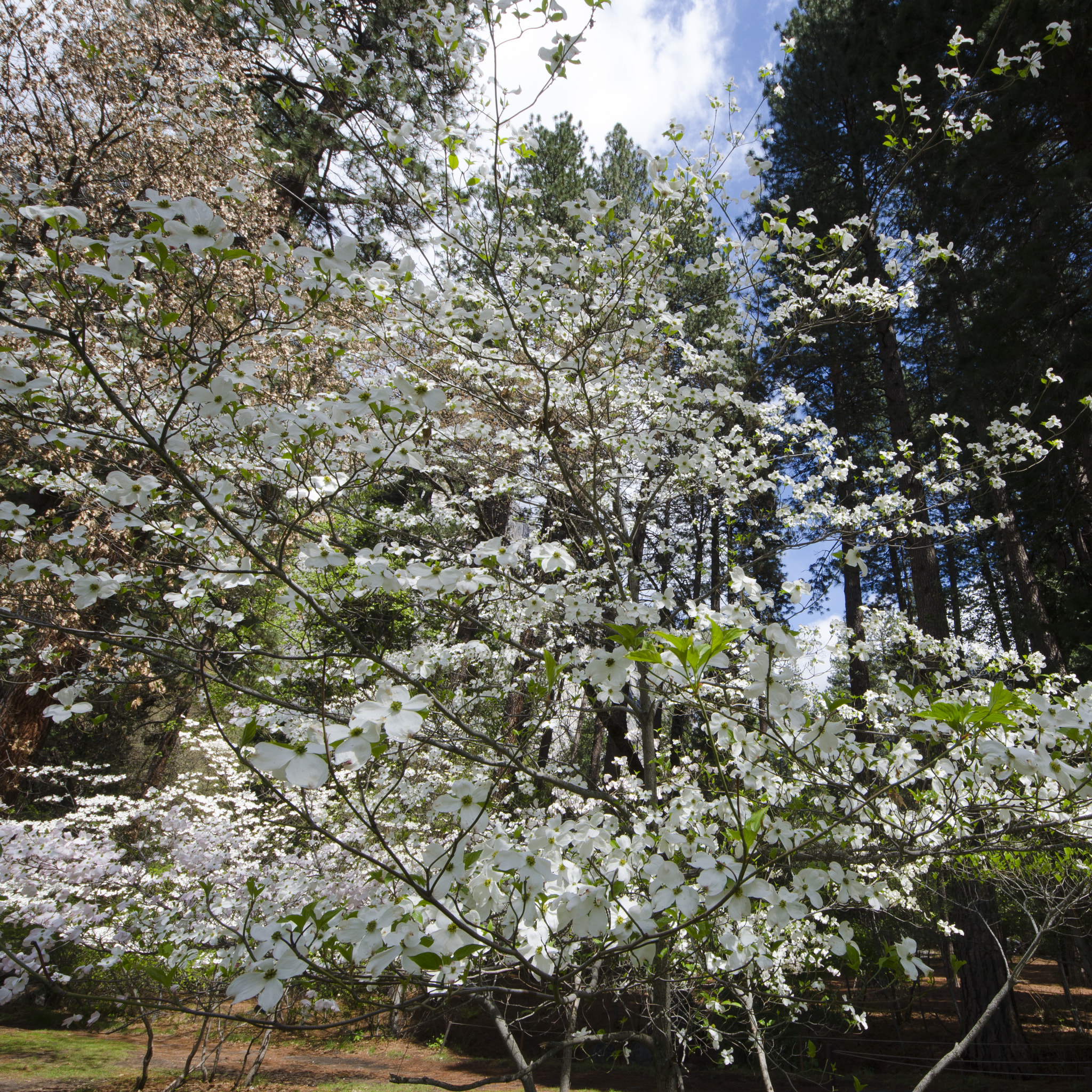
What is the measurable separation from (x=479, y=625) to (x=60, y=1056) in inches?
361

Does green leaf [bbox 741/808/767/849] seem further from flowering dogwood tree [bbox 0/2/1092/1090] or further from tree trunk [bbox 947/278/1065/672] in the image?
tree trunk [bbox 947/278/1065/672]

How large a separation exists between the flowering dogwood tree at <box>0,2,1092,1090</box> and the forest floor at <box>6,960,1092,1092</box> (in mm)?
2289

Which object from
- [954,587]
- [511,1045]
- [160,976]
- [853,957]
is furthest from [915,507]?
[954,587]

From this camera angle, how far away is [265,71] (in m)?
7.56

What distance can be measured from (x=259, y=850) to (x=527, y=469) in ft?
17.9

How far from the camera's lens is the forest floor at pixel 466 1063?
6.27m

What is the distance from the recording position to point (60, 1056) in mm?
7211

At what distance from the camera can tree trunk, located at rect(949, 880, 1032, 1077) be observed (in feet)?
18.6

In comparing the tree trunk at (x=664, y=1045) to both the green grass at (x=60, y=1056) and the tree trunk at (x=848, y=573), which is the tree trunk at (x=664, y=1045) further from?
the green grass at (x=60, y=1056)

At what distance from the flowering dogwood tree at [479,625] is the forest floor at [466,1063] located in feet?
7.51

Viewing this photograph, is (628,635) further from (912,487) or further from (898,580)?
(898,580)

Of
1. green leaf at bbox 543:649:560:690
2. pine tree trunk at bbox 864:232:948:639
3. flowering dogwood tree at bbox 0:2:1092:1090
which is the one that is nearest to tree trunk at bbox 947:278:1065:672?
pine tree trunk at bbox 864:232:948:639

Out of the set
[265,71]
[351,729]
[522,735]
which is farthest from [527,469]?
[265,71]

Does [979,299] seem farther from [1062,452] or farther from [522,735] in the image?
[522,735]
